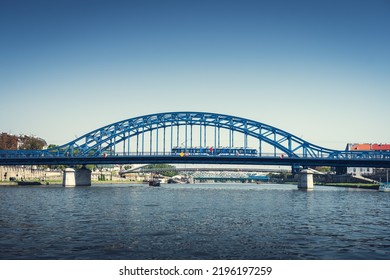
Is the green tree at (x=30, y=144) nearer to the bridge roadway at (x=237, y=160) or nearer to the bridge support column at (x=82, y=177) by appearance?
the bridge support column at (x=82, y=177)

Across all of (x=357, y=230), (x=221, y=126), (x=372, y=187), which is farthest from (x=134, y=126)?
(x=357, y=230)

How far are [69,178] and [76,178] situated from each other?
4303 mm

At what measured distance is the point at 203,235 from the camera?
23.9m

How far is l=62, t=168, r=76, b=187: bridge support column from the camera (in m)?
105

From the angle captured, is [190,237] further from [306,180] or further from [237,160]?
[306,180]

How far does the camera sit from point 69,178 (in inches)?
4158

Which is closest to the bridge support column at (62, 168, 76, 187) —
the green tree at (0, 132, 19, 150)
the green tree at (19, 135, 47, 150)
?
the green tree at (0, 132, 19, 150)

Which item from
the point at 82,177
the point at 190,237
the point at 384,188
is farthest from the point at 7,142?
the point at 190,237

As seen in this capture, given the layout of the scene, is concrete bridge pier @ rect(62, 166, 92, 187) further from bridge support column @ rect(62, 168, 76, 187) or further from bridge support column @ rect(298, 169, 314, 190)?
bridge support column @ rect(298, 169, 314, 190)

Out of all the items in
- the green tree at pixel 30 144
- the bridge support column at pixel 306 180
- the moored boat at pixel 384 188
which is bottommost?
the moored boat at pixel 384 188

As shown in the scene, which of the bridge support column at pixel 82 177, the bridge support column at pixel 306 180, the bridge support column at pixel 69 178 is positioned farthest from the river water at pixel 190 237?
the bridge support column at pixel 82 177

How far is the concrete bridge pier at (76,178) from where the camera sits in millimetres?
105188
